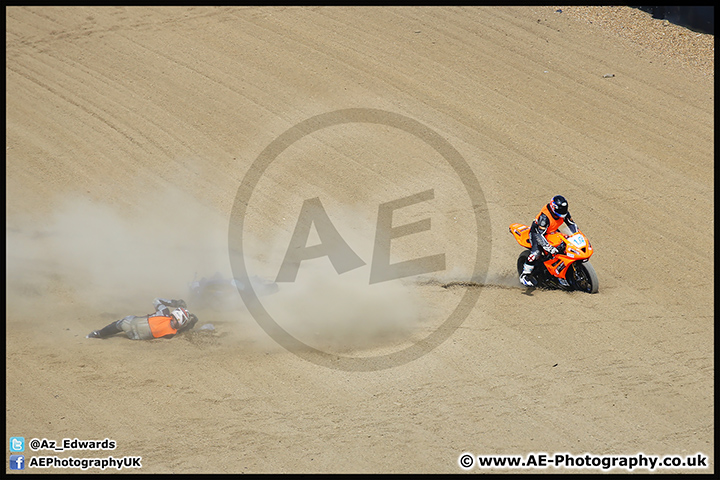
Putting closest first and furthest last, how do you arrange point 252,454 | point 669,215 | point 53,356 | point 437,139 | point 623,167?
point 252,454 → point 53,356 → point 669,215 → point 623,167 → point 437,139

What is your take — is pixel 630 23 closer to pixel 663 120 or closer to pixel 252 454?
pixel 663 120

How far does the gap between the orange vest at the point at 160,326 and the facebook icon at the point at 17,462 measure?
2.74 meters

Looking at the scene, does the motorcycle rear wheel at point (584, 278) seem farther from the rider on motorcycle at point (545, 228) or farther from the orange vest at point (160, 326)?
the orange vest at point (160, 326)

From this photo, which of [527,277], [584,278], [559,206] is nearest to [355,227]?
[527,277]

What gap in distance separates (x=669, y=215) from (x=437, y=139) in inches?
231

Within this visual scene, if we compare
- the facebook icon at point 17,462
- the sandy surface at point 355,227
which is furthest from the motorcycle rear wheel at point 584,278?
the facebook icon at point 17,462

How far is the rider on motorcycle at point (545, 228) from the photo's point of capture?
11.6 meters

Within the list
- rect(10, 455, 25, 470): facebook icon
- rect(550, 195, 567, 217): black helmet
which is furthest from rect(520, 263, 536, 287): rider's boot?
rect(10, 455, 25, 470): facebook icon

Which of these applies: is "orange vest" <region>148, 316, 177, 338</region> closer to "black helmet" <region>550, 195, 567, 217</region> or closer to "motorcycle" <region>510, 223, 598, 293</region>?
"motorcycle" <region>510, 223, 598, 293</region>

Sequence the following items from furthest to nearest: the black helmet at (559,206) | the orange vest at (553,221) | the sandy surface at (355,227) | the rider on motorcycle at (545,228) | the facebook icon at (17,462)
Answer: the orange vest at (553,221), the rider on motorcycle at (545,228), the black helmet at (559,206), the sandy surface at (355,227), the facebook icon at (17,462)

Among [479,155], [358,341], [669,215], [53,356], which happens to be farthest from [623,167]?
[53,356]

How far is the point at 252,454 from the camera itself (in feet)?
29.9

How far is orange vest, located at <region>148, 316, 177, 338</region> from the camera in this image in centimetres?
1100

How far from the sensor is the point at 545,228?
39.0 feet
